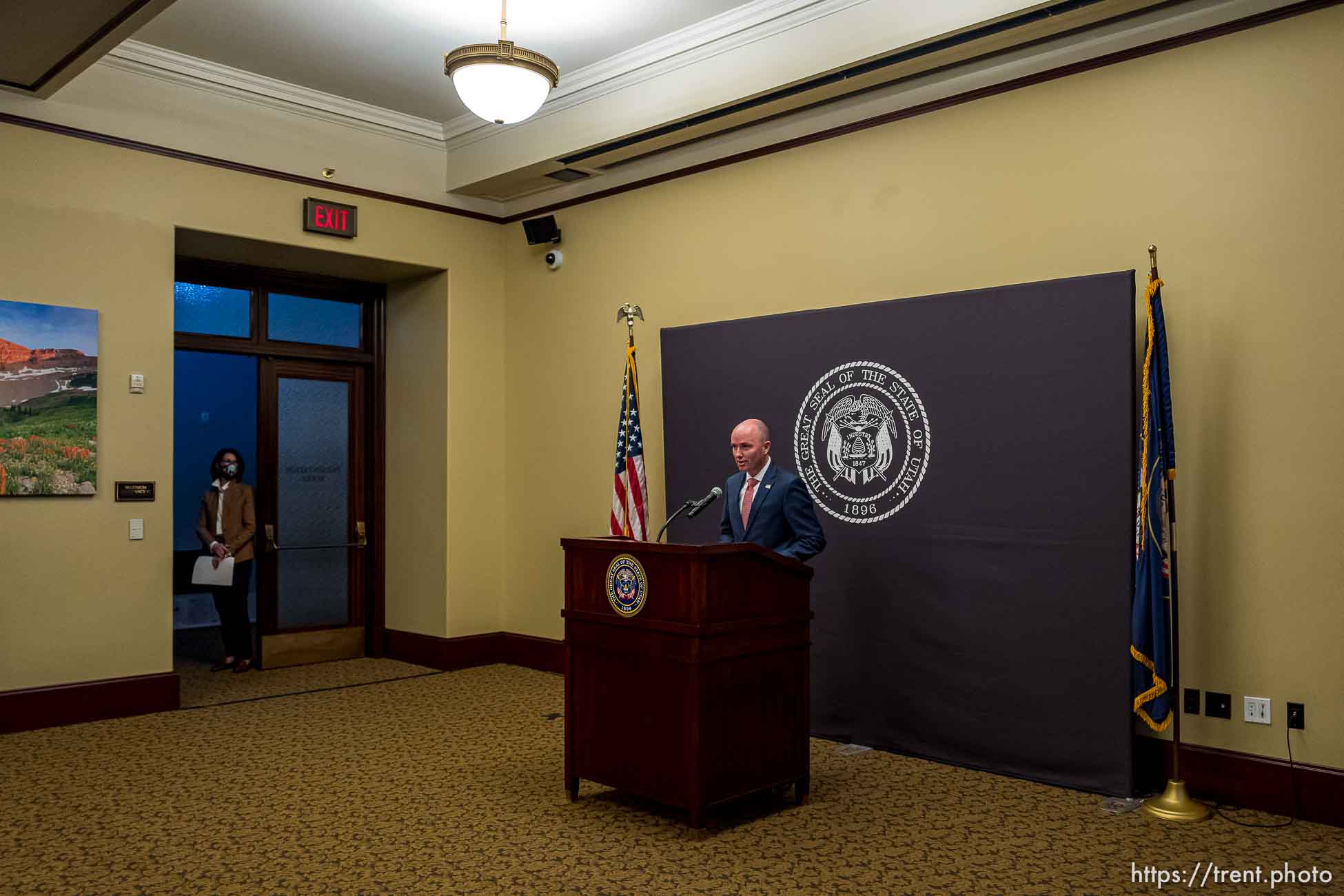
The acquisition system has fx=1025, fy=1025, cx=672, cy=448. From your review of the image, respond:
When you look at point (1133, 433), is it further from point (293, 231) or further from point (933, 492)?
point (293, 231)

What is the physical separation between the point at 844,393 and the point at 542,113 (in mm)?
3168

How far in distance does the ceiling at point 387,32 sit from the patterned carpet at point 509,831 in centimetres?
409

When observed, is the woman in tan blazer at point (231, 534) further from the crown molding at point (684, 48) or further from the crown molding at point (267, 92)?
the crown molding at point (684, 48)

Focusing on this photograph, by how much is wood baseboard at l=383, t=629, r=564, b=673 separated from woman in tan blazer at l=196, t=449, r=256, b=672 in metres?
1.19

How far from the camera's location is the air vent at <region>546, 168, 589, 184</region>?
24.1 ft

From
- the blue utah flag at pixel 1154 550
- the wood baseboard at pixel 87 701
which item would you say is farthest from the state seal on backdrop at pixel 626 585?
the wood baseboard at pixel 87 701

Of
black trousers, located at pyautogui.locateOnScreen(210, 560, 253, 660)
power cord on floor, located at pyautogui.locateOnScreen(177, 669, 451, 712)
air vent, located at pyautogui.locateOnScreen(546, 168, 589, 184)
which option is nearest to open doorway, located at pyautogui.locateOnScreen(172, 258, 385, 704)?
black trousers, located at pyautogui.locateOnScreen(210, 560, 253, 660)

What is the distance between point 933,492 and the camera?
5.21 metres

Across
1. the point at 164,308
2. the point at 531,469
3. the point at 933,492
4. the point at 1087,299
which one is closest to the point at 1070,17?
the point at 1087,299

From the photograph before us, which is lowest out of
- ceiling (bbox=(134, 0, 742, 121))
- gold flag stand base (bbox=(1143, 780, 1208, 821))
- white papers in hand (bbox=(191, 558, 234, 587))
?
gold flag stand base (bbox=(1143, 780, 1208, 821))

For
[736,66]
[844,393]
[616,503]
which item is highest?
[736,66]

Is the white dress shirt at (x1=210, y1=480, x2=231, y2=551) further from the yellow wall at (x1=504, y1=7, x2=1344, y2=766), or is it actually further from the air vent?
the yellow wall at (x1=504, y1=7, x2=1344, y2=766)

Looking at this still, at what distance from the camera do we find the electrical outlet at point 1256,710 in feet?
14.3

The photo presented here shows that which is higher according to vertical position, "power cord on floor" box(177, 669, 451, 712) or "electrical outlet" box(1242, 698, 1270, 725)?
"electrical outlet" box(1242, 698, 1270, 725)
